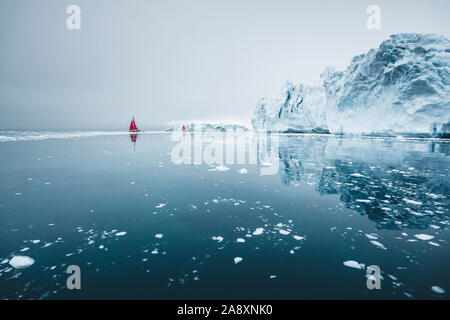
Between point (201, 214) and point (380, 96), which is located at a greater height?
point (380, 96)

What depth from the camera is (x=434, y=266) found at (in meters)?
2.31

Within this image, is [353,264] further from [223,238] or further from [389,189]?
[389,189]

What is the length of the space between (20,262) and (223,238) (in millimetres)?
2409

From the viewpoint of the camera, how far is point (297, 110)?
1502 inches

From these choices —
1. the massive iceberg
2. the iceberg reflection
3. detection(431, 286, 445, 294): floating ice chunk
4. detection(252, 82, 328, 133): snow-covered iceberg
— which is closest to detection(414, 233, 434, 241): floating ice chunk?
the iceberg reflection

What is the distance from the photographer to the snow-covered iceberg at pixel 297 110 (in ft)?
120

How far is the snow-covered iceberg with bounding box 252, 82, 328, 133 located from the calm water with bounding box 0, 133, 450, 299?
3440 centimetres

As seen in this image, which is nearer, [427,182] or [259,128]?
[427,182]

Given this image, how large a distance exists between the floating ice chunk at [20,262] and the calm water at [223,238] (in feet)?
0.16

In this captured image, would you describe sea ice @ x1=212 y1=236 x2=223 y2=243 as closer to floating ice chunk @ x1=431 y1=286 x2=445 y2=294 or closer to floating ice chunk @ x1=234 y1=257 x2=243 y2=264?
floating ice chunk @ x1=234 y1=257 x2=243 y2=264

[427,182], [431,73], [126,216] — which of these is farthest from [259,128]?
[126,216]

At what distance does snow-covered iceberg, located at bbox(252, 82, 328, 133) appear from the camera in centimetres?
3672
